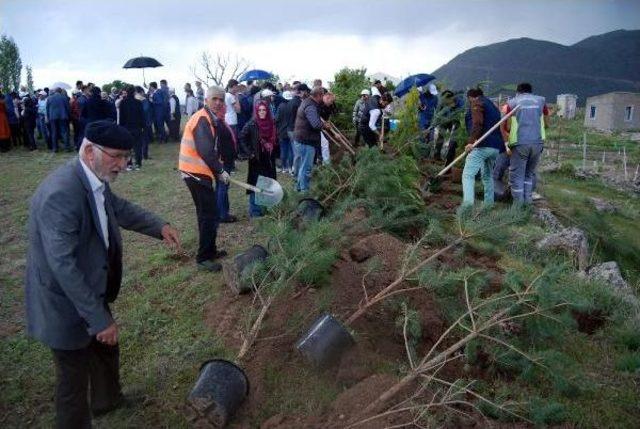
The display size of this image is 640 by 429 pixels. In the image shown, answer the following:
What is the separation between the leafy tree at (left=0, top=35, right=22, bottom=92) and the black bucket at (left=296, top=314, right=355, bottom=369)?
53165 mm

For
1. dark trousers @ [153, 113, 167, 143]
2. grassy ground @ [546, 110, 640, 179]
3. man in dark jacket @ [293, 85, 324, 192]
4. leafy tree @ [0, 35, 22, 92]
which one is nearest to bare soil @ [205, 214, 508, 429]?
man in dark jacket @ [293, 85, 324, 192]

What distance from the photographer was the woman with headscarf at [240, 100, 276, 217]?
7000 mm

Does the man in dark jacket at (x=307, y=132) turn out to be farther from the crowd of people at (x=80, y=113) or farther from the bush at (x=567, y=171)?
the bush at (x=567, y=171)

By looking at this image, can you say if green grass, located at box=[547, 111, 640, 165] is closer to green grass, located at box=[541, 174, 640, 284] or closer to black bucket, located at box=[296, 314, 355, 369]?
green grass, located at box=[541, 174, 640, 284]

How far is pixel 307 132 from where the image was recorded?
7.67 meters

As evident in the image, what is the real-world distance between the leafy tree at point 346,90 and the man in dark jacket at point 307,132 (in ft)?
13.7

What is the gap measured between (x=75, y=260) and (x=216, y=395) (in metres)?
1.22

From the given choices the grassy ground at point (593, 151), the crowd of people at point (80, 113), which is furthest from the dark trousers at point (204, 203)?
the grassy ground at point (593, 151)

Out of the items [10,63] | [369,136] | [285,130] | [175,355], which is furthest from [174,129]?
[10,63]

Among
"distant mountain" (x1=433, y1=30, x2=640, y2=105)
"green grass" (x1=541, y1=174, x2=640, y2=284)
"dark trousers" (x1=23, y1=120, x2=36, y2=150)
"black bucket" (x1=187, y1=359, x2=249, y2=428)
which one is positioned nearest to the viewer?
"black bucket" (x1=187, y1=359, x2=249, y2=428)

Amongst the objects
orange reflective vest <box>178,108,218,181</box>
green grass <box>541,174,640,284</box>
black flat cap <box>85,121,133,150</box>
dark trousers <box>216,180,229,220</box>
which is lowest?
green grass <box>541,174,640,284</box>

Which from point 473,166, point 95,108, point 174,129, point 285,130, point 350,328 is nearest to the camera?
point 350,328

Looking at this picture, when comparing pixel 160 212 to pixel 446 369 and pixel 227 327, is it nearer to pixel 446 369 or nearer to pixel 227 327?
pixel 227 327

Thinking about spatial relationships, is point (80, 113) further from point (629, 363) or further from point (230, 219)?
point (629, 363)
